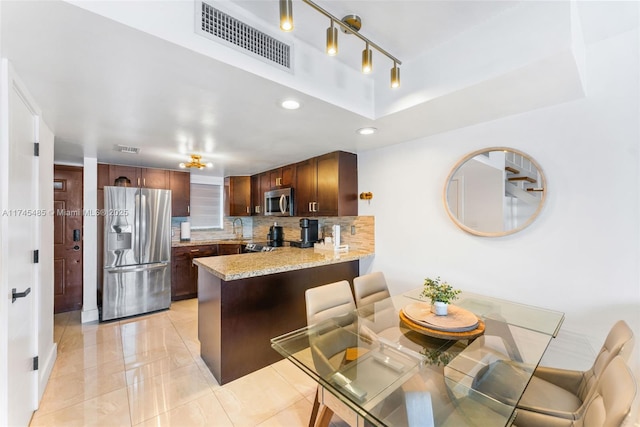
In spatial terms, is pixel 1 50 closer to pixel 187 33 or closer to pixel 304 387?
pixel 187 33

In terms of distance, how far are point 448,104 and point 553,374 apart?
5.73 feet

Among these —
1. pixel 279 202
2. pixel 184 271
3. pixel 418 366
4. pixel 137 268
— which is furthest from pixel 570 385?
pixel 184 271

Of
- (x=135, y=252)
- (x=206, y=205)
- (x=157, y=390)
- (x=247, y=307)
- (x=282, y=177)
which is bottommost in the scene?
(x=157, y=390)

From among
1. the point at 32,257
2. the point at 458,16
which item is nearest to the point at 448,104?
the point at 458,16

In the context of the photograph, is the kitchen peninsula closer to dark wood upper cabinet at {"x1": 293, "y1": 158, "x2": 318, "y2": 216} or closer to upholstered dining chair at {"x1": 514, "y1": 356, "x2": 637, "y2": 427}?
dark wood upper cabinet at {"x1": 293, "y1": 158, "x2": 318, "y2": 216}

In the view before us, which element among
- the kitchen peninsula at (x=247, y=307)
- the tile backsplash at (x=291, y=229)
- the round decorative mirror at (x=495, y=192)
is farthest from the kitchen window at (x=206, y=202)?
the round decorative mirror at (x=495, y=192)

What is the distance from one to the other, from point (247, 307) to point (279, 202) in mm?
1973

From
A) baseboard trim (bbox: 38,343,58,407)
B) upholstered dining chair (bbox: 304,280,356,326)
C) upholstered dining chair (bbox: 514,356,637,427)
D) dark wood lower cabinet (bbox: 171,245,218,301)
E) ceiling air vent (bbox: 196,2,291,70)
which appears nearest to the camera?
upholstered dining chair (bbox: 514,356,637,427)

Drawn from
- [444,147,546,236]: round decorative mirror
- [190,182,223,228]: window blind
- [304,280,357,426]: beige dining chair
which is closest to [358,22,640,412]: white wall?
[444,147,546,236]: round decorative mirror

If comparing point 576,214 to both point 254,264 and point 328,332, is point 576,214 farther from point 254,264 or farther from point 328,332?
point 254,264

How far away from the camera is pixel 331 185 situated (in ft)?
10.8

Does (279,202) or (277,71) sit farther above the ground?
(277,71)

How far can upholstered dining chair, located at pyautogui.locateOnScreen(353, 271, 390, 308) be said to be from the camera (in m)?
2.16

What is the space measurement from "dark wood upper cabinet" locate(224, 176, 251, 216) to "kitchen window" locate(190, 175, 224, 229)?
1.23 ft
